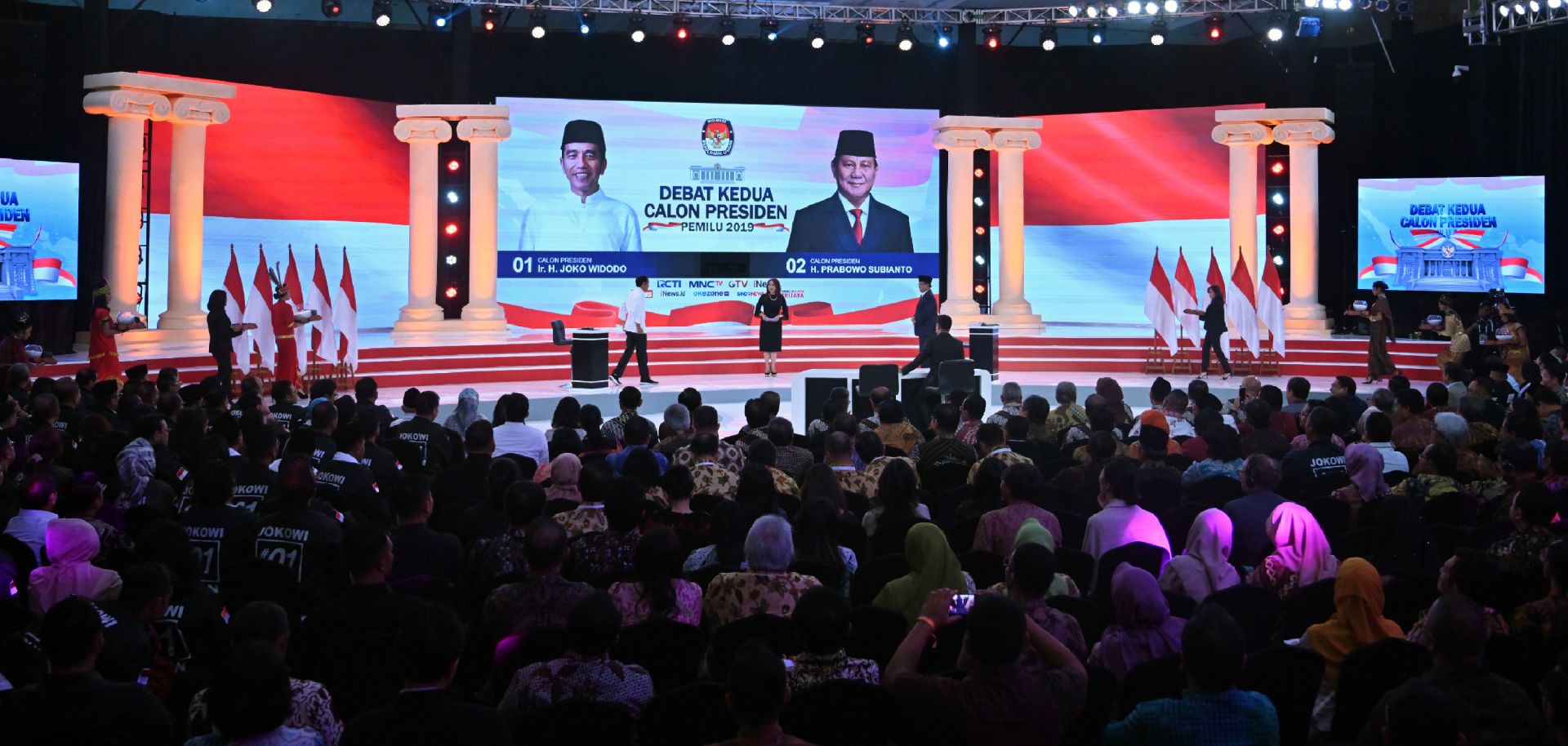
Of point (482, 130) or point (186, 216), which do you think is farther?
point (482, 130)

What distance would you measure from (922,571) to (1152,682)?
0.93 metres

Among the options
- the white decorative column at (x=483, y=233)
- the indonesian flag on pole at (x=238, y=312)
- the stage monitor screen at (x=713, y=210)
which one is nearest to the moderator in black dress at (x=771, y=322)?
the stage monitor screen at (x=713, y=210)

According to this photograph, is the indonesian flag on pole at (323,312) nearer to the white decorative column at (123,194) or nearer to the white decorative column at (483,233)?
the white decorative column at (123,194)

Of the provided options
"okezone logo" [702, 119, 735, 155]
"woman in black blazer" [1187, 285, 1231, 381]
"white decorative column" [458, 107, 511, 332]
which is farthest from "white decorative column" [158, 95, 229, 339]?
"woman in black blazer" [1187, 285, 1231, 381]

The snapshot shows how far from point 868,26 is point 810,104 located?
2.83 m

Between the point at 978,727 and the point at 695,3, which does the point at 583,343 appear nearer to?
the point at 695,3

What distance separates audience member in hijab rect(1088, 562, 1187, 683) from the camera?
166 inches

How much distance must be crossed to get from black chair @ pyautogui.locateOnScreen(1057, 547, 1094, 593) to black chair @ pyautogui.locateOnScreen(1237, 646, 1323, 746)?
134cm

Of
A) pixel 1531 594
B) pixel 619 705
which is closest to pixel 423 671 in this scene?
pixel 619 705

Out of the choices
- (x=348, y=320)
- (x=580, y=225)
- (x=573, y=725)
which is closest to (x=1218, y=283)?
(x=580, y=225)

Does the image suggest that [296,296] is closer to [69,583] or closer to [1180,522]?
[69,583]

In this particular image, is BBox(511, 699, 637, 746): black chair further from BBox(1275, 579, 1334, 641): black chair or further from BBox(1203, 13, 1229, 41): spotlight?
BBox(1203, 13, 1229, 41): spotlight

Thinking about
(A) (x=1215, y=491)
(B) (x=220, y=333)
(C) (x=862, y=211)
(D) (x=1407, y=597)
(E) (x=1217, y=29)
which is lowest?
(D) (x=1407, y=597)

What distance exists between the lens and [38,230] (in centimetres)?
1605
